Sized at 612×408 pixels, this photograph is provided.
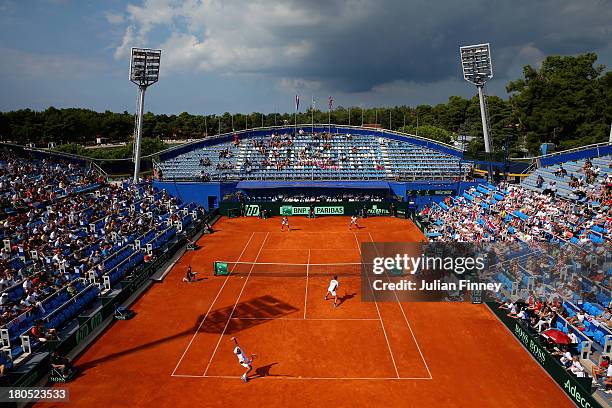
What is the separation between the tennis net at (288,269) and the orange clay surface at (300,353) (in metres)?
0.84

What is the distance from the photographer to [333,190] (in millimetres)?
47250

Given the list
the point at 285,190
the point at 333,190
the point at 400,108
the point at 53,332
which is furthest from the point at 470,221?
the point at 400,108

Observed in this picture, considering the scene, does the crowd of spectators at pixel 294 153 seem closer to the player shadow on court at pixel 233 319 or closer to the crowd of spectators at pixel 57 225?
the crowd of spectators at pixel 57 225

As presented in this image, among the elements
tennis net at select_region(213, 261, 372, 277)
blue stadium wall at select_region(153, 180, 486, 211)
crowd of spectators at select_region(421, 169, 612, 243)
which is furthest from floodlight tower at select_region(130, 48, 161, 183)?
crowd of spectators at select_region(421, 169, 612, 243)

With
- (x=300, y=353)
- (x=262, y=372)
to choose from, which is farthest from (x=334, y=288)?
(x=262, y=372)

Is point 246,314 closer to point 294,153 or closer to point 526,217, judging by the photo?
point 526,217

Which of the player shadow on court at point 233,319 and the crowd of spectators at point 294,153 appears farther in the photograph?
the crowd of spectators at point 294,153

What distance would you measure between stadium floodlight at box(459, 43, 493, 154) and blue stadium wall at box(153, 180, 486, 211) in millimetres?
6108

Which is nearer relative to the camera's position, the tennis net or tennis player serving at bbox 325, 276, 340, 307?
tennis player serving at bbox 325, 276, 340, 307

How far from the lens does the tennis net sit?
2625 centimetres

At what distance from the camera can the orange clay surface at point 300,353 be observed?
45.9 ft

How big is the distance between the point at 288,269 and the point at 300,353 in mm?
10629

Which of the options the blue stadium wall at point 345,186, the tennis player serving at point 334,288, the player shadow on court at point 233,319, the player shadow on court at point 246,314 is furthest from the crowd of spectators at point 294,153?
the player shadow on court at point 233,319

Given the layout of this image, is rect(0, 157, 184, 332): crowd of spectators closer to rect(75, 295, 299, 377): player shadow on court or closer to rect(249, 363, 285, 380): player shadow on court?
rect(75, 295, 299, 377): player shadow on court
